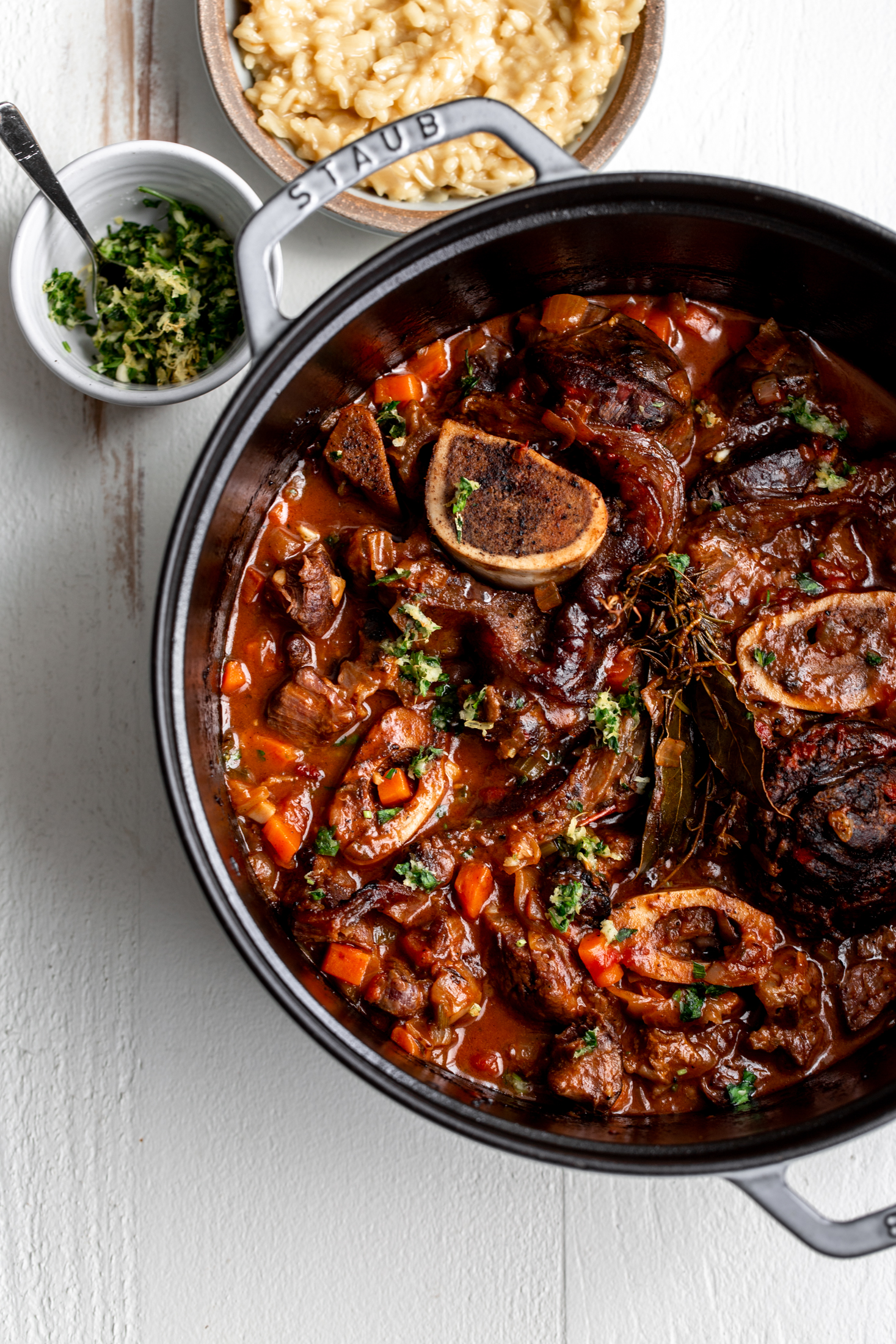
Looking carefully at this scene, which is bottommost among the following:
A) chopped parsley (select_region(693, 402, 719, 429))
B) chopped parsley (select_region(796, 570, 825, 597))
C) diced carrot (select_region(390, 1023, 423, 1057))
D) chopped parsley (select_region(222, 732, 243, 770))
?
diced carrot (select_region(390, 1023, 423, 1057))

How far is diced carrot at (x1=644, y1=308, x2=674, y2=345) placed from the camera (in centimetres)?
370

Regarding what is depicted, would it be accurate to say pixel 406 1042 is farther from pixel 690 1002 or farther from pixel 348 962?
pixel 690 1002

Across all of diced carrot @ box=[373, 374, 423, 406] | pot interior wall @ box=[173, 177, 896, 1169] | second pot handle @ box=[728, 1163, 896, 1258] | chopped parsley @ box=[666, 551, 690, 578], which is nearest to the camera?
second pot handle @ box=[728, 1163, 896, 1258]

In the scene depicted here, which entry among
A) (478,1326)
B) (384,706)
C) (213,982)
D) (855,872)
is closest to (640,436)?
(384,706)

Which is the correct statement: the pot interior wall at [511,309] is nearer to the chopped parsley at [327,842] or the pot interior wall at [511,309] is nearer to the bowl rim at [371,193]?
the chopped parsley at [327,842]

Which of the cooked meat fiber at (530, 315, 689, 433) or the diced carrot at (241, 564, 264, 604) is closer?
the cooked meat fiber at (530, 315, 689, 433)

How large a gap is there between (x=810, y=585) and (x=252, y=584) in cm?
195

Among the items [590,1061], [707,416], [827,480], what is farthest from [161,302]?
[590,1061]

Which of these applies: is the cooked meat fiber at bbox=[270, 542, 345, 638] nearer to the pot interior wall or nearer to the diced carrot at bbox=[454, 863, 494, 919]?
the pot interior wall

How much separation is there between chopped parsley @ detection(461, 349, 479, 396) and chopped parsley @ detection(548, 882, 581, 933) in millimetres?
1720

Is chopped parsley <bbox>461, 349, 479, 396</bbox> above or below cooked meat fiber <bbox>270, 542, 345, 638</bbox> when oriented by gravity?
above

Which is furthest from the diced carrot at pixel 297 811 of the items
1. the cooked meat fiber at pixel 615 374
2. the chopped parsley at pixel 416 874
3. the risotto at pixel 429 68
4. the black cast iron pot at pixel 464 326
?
the risotto at pixel 429 68

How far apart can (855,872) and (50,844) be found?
284cm

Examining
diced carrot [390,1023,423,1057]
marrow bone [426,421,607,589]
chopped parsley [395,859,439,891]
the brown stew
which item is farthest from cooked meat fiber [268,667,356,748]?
diced carrot [390,1023,423,1057]
